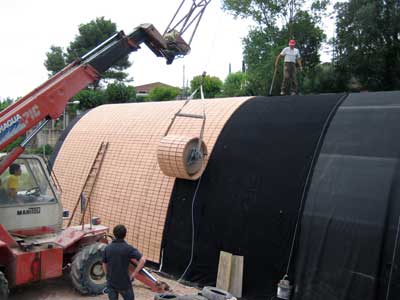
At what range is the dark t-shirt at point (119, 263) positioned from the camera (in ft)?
18.3

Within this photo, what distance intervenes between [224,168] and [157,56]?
8.48ft

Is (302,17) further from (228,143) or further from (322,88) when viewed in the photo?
(228,143)

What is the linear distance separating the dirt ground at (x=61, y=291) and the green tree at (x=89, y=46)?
35.4 meters

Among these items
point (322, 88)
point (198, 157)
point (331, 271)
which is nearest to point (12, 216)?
point (198, 157)

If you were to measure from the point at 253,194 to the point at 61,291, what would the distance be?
11.7ft

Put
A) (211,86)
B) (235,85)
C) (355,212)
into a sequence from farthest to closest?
(211,86) < (235,85) < (355,212)

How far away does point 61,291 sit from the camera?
7.55 meters

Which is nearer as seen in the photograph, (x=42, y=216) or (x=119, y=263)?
(x=119, y=263)

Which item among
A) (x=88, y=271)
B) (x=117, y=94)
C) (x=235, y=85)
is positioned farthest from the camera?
(x=235, y=85)

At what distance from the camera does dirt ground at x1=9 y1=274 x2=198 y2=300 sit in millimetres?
7289

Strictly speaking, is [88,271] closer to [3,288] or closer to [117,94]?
[3,288]

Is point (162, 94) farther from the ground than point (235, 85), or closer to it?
closer to it

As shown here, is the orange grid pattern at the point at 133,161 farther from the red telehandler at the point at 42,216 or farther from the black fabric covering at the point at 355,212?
the black fabric covering at the point at 355,212

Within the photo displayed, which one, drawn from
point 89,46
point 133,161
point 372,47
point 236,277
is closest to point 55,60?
point 89,46
